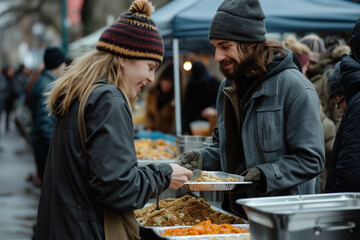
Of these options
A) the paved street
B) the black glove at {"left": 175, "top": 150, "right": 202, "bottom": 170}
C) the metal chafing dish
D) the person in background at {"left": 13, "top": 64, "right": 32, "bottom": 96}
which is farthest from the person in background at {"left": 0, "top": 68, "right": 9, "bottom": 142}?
the metal chafing dish

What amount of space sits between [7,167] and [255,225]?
1290 centimetres

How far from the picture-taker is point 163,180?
112 inches

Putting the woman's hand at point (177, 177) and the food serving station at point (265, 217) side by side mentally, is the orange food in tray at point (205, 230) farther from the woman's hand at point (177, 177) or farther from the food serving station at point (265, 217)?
the woman's hand at point (177, 177)

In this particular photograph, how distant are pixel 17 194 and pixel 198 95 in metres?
4.12

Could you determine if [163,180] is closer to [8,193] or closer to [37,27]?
[8,193]

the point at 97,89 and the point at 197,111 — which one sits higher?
the point at 97,89

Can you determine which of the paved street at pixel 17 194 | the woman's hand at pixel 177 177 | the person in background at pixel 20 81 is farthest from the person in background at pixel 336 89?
the person in background at pixel 20 81

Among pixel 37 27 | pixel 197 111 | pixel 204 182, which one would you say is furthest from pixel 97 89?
pixel 37 27

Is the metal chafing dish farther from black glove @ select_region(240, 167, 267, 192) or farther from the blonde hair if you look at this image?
the blonde hair

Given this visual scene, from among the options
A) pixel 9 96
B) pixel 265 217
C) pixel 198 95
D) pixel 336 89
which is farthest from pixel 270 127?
pixel 9 96

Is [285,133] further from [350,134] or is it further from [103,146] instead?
[103,146]

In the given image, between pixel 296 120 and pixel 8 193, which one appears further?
pixel 8 193

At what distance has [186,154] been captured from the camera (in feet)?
12.4

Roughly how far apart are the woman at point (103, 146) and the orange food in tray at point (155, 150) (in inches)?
133
